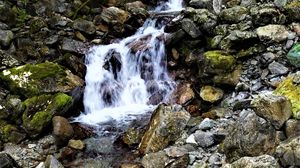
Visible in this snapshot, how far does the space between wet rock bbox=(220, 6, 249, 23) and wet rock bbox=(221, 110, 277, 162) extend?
4.53m

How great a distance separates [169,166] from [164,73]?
4524 millimetres

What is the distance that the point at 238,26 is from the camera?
31.9 ft

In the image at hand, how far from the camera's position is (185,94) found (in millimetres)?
9406

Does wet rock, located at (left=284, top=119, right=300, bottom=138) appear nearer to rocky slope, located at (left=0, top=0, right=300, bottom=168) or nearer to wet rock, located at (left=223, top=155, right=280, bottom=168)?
rocky slope, located at (left=0, top=0, right=300, bottom=168)

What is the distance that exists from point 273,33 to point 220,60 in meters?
1.38

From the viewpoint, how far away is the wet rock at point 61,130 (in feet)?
27.1

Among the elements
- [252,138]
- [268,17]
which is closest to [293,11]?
[268,17]

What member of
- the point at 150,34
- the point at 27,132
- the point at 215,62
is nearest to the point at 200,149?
the point at 215,62

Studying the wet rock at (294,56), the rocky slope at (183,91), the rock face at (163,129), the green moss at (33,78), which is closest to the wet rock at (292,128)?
the rocky slope at (183,91)

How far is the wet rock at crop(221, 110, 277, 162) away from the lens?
5.55 meters

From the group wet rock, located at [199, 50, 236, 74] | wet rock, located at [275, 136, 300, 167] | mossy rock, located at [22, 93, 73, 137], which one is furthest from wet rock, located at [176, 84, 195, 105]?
wet rock, located at [275, 136, 300, 167]

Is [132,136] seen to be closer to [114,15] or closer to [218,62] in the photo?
[218,62]

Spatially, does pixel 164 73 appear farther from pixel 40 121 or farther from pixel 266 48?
pixel 40 121

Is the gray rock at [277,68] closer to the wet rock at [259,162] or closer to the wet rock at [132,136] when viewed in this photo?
the wet rock at [132,136]
